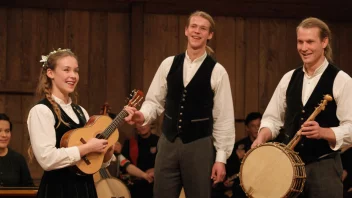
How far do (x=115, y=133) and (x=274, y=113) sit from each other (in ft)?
3.71

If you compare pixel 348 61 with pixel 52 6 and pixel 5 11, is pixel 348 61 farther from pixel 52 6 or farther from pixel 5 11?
pixel 5 11

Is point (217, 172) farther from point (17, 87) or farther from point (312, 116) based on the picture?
point (17, 87)

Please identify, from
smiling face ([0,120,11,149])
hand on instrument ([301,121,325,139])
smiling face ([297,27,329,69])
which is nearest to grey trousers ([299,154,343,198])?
hand on instrument ([301,121,325,139])

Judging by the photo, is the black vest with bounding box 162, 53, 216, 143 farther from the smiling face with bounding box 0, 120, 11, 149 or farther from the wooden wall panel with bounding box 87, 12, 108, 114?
the wooden wall panel with bounding box 87, 12, 108, 114

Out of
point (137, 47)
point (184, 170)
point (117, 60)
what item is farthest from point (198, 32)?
point (117, 60)

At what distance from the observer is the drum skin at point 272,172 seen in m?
4.23

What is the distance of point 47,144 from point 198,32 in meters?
1.42

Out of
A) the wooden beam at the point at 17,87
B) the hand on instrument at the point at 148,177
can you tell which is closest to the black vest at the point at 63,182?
the hand on instrument at the point at 148,177

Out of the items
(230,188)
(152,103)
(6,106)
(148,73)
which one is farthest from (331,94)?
(6,106)

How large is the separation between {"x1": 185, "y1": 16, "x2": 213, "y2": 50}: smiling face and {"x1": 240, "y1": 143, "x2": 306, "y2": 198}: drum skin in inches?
38.2

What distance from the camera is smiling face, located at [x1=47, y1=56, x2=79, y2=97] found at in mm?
4594

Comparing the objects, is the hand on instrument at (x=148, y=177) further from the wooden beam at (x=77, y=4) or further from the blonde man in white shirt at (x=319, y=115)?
the blonde man in white shirt at (x=319, y=115)

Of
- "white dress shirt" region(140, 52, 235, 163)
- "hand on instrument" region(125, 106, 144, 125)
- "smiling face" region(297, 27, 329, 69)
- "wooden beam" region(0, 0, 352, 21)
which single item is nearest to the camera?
"smiling face" region(297, 27, 329, 69)

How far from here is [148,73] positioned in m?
8.46
